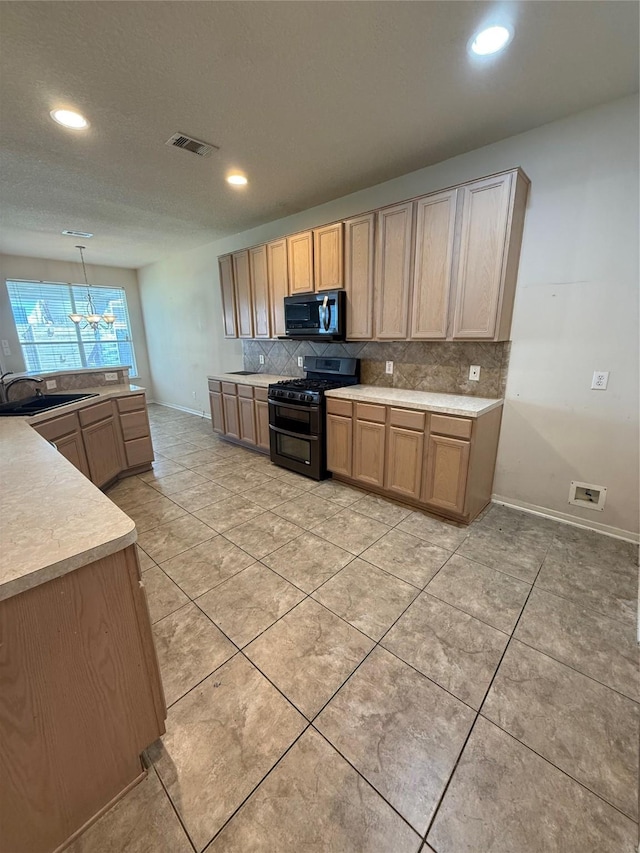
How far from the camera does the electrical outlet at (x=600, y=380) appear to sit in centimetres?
231

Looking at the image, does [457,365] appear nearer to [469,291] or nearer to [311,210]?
[469,291]

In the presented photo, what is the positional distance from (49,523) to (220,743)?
3.34ft

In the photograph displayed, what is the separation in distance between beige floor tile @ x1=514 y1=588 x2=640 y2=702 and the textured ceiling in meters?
2.80

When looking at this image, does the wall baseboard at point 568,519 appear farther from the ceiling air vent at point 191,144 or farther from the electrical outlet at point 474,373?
the ceiling air vent at point 191,144

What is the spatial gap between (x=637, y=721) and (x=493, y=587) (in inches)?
29.4

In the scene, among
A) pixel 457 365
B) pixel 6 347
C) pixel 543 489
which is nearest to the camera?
pixel 543 489

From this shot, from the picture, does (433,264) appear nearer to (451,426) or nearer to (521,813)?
(451,426)

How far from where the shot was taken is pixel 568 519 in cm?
261

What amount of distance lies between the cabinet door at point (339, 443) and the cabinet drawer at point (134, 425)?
2071 mm

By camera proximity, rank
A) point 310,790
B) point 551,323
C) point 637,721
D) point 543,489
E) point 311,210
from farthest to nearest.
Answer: point 311,210
point 543,489
point 551,323
point 637,721
point 310,790

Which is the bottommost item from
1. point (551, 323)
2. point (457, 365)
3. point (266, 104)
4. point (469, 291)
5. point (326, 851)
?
point (326, 851)

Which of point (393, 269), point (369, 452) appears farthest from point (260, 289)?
point (369, 452)

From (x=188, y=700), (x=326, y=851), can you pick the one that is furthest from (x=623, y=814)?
(x=188, y=700)

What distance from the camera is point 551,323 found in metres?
2.46
